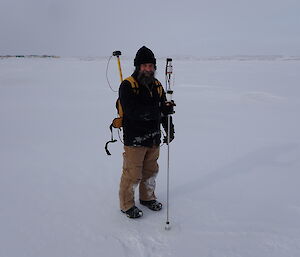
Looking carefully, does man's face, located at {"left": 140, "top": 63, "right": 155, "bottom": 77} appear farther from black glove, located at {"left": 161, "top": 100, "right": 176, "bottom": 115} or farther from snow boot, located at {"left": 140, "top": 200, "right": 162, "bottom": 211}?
snow boot, located at {"left": 140, "top": 200, "right": 162, "bottom": 211}

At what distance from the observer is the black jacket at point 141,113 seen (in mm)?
3279

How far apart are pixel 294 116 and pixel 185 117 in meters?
3.36

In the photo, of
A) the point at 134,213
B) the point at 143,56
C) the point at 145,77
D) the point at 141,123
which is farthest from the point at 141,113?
the point at 134,213

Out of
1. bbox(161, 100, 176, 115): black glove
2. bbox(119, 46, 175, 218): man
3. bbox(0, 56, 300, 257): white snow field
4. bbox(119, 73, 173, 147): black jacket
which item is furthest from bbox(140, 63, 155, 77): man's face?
bbox(0, 56, 300, 257): white snow field

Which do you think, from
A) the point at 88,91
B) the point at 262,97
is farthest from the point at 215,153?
the point at 88,91

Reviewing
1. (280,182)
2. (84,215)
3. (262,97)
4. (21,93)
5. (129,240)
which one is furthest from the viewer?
(21,93)

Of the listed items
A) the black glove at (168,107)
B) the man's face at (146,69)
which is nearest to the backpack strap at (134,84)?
the man's face at (146,69)

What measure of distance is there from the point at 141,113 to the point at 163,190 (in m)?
1.71

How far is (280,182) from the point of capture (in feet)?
15.6

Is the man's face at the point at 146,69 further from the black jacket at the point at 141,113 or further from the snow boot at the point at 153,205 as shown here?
the snow boot at the point at 153,205

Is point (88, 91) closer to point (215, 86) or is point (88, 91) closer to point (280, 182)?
point (215, 86)

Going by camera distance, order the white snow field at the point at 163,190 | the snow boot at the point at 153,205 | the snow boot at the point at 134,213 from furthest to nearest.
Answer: the snow boot at the point at 153,205 → the snow boot at the point at 134,213 → the white snow field at the point at 163,190

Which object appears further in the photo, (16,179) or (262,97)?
(262,97)

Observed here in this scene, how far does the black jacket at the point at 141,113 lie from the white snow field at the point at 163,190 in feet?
3.36
